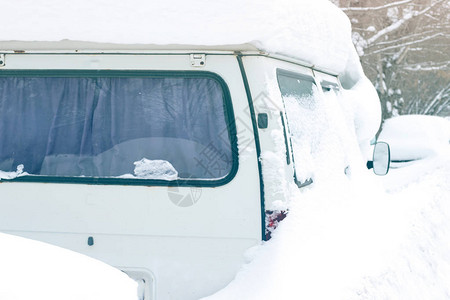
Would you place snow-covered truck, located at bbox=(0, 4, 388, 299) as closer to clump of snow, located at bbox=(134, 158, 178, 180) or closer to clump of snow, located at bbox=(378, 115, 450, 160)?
clump of snow, located at bbox=(134, 158, 178, 180)

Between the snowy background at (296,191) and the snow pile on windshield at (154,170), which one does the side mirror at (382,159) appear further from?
the snow pile on windshield at (154,170)

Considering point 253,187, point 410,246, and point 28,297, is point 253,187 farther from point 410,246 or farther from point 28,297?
point 410,246

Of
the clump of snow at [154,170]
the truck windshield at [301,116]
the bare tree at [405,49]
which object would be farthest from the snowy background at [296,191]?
the bare tree at [405,49]

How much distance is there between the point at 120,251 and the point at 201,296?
42cm

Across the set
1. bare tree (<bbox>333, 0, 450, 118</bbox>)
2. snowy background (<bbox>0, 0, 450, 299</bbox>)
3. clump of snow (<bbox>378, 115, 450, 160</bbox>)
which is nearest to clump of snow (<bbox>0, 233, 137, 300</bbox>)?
snowy background (<bbox>0, 0, 450, 299</bbox>)

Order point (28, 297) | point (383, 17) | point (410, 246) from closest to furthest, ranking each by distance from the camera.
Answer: point (28, 297), point (410, 246), point (383, 17)

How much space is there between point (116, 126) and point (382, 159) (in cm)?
269

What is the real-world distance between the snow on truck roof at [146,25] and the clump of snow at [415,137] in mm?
8160

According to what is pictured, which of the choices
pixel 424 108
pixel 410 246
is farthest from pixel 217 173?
pixel 424 108

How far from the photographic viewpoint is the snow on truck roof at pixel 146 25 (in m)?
2.89

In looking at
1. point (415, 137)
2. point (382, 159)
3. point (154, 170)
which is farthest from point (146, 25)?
point (415, 137)

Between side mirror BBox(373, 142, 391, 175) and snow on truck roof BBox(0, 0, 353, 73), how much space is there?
2.32 metres

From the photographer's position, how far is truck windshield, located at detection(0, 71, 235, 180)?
3.01 metres

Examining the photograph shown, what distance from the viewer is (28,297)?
1.34 meters
